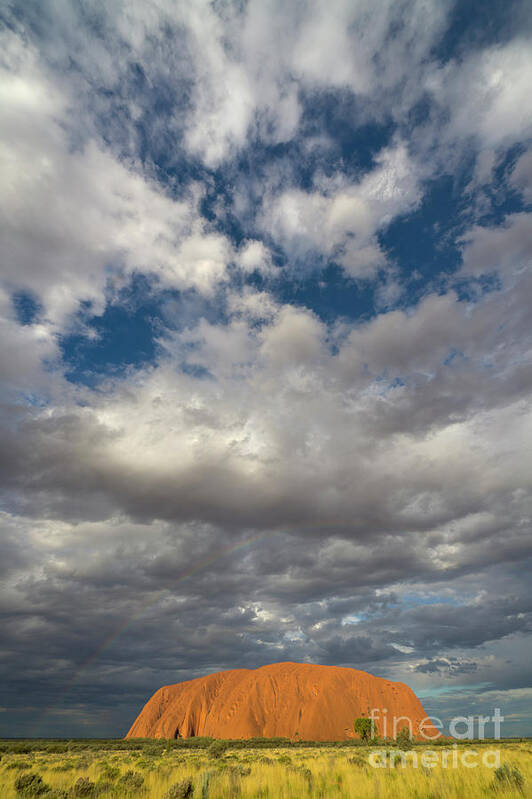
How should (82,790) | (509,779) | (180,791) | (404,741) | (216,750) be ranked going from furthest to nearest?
(404,741)
(216,750)
(82,790)
(180,791)
(509,779)

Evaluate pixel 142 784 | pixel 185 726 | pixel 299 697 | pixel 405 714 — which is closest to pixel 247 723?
pixel 299 697

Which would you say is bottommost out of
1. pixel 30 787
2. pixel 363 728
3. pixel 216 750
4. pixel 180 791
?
pixel 363 728

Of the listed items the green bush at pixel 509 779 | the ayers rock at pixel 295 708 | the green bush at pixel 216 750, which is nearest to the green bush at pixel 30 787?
the green bush at pixel 509 779

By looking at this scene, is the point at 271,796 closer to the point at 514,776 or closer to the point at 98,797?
the point at 98,797

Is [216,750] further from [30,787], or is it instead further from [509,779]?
[509,779]

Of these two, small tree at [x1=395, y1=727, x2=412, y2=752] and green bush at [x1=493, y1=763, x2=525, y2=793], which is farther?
small tree at [x1=395, y1=727, x2=412, y2=752]

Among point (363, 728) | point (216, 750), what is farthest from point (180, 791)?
point (363, 728)

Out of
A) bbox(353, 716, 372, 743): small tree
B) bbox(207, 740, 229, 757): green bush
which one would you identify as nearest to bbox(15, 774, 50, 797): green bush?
bbox(207, 740, 229, 757): green bush

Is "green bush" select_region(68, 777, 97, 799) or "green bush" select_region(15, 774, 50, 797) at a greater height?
"green bush" select_region(68, 777, 97, 799)

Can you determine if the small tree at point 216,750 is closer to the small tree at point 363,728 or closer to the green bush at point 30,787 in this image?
the green bush at point 30,787

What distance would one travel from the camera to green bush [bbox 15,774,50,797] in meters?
13.1

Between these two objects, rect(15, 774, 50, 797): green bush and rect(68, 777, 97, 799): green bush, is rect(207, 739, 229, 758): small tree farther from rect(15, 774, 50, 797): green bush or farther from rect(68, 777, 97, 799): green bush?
rect(68, 777, 97, 799): green bush

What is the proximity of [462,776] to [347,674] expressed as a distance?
219m

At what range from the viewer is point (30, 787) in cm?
→ 1366
